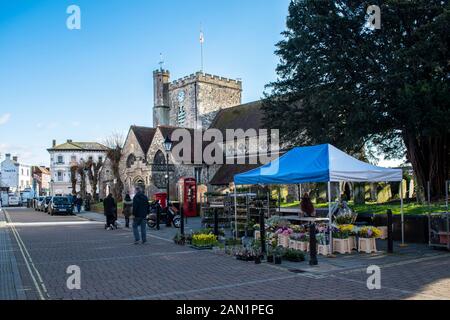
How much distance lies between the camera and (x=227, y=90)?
5966 centimetres

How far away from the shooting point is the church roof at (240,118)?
45406 millimetres

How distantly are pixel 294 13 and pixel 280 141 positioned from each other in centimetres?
740

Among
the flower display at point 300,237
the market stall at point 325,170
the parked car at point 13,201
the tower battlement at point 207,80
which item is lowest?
the parked car at point 13,201

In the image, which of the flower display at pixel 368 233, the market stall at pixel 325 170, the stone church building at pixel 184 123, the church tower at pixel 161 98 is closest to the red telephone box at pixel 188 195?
the stone church building at pixel 184 123

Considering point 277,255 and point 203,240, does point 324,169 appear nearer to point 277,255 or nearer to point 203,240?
point 277,255

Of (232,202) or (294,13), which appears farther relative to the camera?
(294,13)

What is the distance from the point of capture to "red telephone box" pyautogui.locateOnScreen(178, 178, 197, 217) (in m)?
27.9

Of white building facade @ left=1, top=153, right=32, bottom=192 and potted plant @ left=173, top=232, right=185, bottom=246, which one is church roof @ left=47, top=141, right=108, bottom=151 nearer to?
white building facade @ left=1, top=153, right=32, bottom=192

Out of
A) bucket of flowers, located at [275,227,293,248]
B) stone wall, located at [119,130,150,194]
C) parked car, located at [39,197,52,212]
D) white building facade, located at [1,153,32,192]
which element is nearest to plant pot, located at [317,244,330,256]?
bucket of flowers, located at [275,227,293,248]

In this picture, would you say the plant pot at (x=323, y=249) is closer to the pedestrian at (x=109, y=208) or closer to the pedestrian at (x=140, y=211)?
the pedestrian at (x=140, y=211)

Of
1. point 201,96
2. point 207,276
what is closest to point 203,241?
point 207,276

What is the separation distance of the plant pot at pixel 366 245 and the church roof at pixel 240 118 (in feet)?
104
